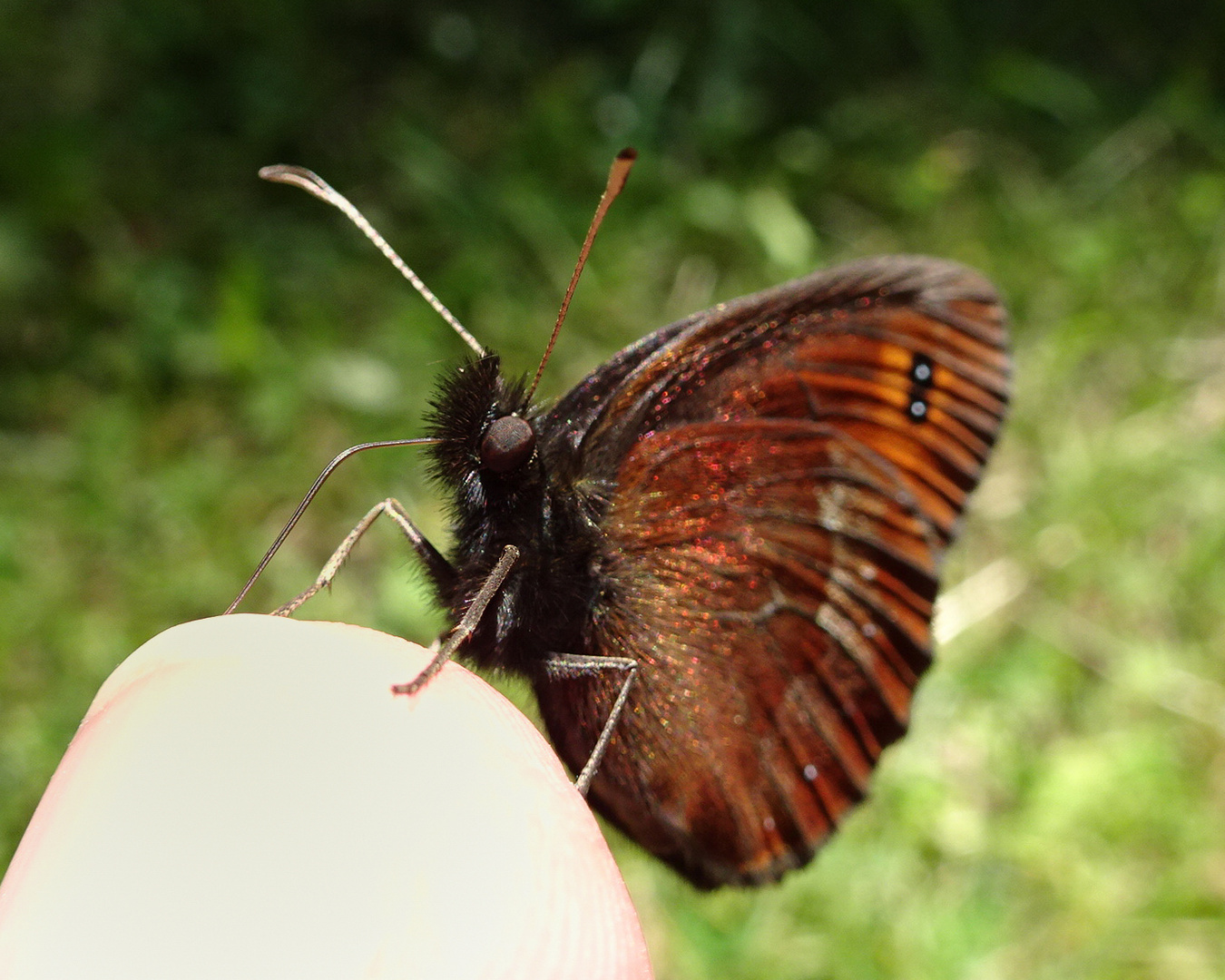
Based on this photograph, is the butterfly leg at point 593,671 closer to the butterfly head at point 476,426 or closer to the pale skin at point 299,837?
the pale skin at point 299,837

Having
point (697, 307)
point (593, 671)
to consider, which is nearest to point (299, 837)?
point (593, 671)

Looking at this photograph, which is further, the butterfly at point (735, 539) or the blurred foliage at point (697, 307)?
the blurred foliage at point (697, 307)

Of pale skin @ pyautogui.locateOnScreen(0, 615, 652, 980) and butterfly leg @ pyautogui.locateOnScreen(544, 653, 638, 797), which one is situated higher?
pale skin @ pyautogui.locateOnScreen(0, 615, 652, 980)

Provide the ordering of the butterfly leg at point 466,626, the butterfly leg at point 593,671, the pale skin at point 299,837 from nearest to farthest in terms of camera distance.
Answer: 1. the pale skin at point 299,837
2. the butterfly leg at point 466,626
3. the butterfly leg at point 593,671

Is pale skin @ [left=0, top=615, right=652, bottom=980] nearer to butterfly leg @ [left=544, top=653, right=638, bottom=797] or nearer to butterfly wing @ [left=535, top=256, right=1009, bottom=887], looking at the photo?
butterfly leg @ [left=544, top=653, right=638, bottom=797]

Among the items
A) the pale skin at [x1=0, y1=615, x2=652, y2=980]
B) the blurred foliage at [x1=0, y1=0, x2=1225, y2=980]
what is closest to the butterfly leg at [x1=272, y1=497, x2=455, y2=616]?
the pale skin at [x1=0, y1=615, x2=652, y2=980]

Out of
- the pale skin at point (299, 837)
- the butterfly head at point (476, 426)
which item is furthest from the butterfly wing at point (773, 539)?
the pale skin at point (299, 837)

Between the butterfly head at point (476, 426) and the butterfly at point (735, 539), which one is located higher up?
the butterfly head at point (476, 426)
